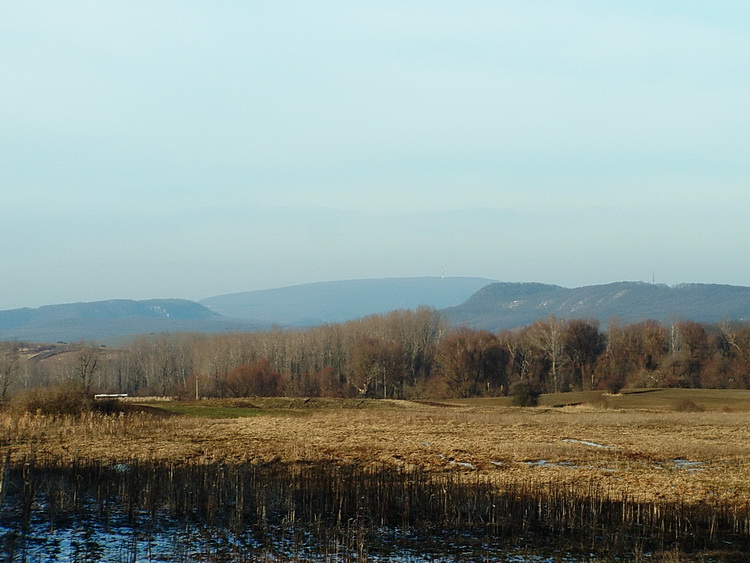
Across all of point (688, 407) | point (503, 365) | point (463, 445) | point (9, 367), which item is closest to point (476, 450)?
point (463, 445)

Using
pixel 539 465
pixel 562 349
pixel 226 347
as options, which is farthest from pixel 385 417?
pixel 226 347

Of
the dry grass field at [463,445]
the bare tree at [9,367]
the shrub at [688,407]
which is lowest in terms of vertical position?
the bare tree at [9,367]

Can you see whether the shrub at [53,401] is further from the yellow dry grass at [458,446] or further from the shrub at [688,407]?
the shrub at [688,407]

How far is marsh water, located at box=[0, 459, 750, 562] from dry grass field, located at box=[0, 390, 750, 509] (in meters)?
2.64

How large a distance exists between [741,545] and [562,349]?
97119 millimetres

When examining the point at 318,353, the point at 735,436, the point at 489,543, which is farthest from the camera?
the point at 318,353

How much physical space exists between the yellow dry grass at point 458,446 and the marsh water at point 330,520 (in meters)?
2.72

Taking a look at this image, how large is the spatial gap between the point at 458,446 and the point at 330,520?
1410 centimetres

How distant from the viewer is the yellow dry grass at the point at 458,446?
22.4m

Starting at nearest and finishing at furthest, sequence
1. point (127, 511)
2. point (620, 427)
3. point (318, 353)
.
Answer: point (127, 511) → point (620, 427) → point (318, 353)

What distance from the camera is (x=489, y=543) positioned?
577 inches

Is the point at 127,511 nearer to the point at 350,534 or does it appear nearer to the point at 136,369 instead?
the point at 350,534

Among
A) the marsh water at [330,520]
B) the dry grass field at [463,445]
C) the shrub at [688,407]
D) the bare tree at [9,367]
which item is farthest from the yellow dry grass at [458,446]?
the bare tree at [9,367]

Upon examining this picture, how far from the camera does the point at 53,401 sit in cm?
3675
